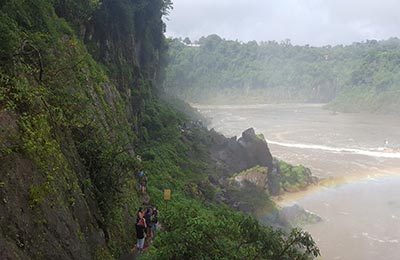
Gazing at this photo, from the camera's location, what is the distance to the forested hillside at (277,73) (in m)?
119

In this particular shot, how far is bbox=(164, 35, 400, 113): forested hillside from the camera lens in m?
119

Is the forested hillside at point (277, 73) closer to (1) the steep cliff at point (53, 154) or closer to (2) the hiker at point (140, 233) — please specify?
(1) the steep cliff at point (53, 154)

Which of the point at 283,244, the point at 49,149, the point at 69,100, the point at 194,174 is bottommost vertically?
the point at 194,174

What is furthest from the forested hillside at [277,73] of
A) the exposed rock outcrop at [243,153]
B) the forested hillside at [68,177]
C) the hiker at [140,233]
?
the hiker at [140,233]

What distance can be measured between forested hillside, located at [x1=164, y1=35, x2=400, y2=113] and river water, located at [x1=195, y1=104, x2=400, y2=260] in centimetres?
3084

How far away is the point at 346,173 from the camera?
46500mm

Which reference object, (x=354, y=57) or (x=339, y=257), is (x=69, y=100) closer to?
(x=339, y=257)

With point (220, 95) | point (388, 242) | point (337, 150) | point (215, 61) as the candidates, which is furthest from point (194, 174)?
point (215, 61)

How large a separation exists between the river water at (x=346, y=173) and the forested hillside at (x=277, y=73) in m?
30.8

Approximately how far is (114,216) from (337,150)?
164 ft

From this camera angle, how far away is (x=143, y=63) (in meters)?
45.3

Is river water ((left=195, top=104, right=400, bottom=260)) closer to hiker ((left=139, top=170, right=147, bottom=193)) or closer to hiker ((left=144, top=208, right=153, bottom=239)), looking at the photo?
hiker ((left=139, top=170, right=147, bottom=193))

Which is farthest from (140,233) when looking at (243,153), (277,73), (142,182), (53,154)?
(277,73)

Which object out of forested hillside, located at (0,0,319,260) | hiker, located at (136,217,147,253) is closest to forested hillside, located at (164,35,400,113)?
forested hillside, located at (0,0,319,260)
